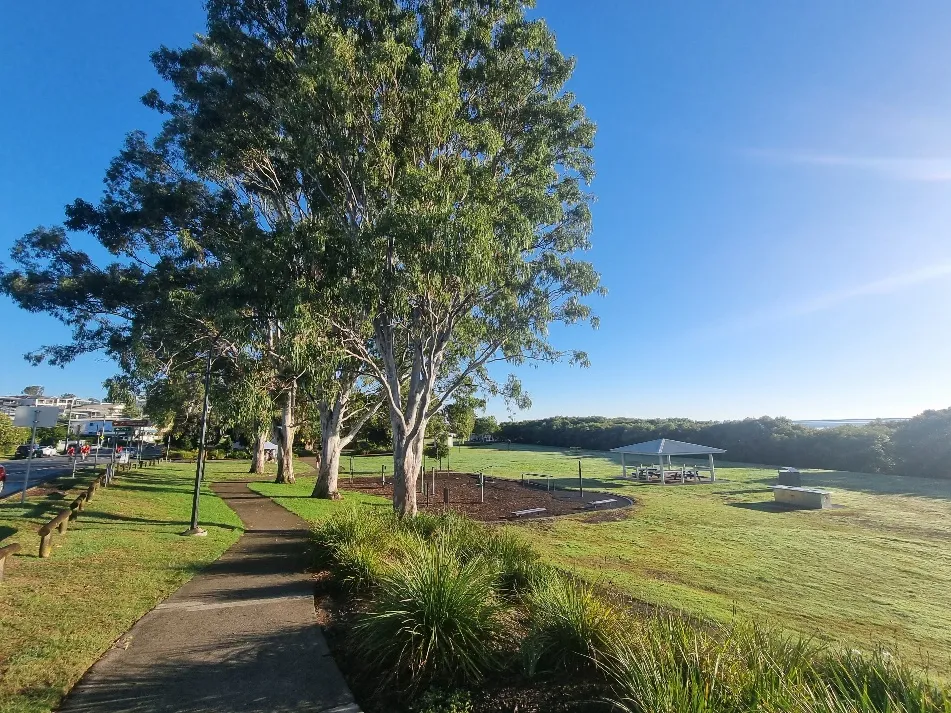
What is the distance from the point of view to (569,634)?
4375mm

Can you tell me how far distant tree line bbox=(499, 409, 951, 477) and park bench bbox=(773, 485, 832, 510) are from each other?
15.5m

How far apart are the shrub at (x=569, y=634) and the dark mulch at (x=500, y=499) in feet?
36.9

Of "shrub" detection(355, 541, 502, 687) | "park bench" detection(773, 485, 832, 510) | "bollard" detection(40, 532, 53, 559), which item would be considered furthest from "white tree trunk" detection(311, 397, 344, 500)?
"park bench" detection(773, 485, 832, 510)

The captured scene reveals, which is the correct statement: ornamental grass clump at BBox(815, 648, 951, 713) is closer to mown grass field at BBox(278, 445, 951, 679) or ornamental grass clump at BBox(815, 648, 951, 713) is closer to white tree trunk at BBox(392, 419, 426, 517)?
mown grass field at BBox(278, 445, 951, 679)

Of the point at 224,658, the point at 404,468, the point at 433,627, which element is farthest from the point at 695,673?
the point at 404,468

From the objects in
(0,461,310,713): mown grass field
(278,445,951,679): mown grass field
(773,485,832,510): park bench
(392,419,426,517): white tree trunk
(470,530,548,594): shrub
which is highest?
(392,419,426,517): white tree trunk

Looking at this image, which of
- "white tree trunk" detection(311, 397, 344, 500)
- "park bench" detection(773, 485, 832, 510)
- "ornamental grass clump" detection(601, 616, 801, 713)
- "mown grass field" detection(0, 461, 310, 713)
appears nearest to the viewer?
"ornamental grass clump" detection(601, 616, 801, 713)

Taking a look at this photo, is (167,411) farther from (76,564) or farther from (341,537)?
(341,537)

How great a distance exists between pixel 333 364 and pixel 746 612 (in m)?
9.45

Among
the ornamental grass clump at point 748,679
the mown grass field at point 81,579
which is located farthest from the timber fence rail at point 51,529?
the ornamental grass clump at point 748,679

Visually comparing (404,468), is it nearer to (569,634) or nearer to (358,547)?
(358,547)

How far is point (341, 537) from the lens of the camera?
831 cm

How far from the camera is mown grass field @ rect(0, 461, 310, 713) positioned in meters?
4.55

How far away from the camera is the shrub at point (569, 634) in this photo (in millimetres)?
4225
